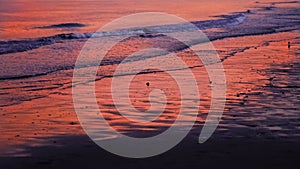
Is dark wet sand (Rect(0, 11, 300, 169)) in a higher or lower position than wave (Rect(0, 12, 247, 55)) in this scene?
lower

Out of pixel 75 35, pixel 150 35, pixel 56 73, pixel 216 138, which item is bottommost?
pixel 216 138

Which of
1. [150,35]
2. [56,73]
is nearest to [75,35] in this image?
[150,35]

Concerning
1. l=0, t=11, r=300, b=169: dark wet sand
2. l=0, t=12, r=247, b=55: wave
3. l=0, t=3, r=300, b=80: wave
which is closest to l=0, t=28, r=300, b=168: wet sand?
l=0, t=11, r=300, b=169: dark wet sand

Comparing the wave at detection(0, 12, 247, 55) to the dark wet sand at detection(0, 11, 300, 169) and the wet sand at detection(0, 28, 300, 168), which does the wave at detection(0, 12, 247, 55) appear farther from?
the dark wet sand at detection(0, 11, 300, 169)

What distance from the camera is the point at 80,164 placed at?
7.34m

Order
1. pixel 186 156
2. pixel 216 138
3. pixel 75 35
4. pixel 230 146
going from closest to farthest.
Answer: pixel 186 156
pixel 230 146
pixel 216 138
pixel 75 35

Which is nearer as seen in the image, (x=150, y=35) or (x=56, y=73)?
(x=56, y=73)

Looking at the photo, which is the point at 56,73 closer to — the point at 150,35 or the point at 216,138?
the point at 216,138

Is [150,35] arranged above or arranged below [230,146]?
above

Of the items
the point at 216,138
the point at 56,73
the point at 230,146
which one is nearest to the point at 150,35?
the point at 56,73

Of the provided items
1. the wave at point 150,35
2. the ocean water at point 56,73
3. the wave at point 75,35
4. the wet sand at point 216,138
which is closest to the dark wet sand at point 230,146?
the wet sand at point 216,138

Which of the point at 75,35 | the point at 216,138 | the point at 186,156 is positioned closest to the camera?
the point at 186,156

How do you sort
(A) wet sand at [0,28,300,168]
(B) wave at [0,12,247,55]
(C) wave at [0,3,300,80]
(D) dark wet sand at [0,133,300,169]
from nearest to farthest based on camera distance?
(D) dark wet sand at [0,133,300,169] < (A) wet sand at [0,28,300,168] < (C) wave at [0,3,300,80] < (B) wave at [0,12,247,55]

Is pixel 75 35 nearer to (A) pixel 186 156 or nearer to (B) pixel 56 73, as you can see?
Answer: (B) pixel 56 73
